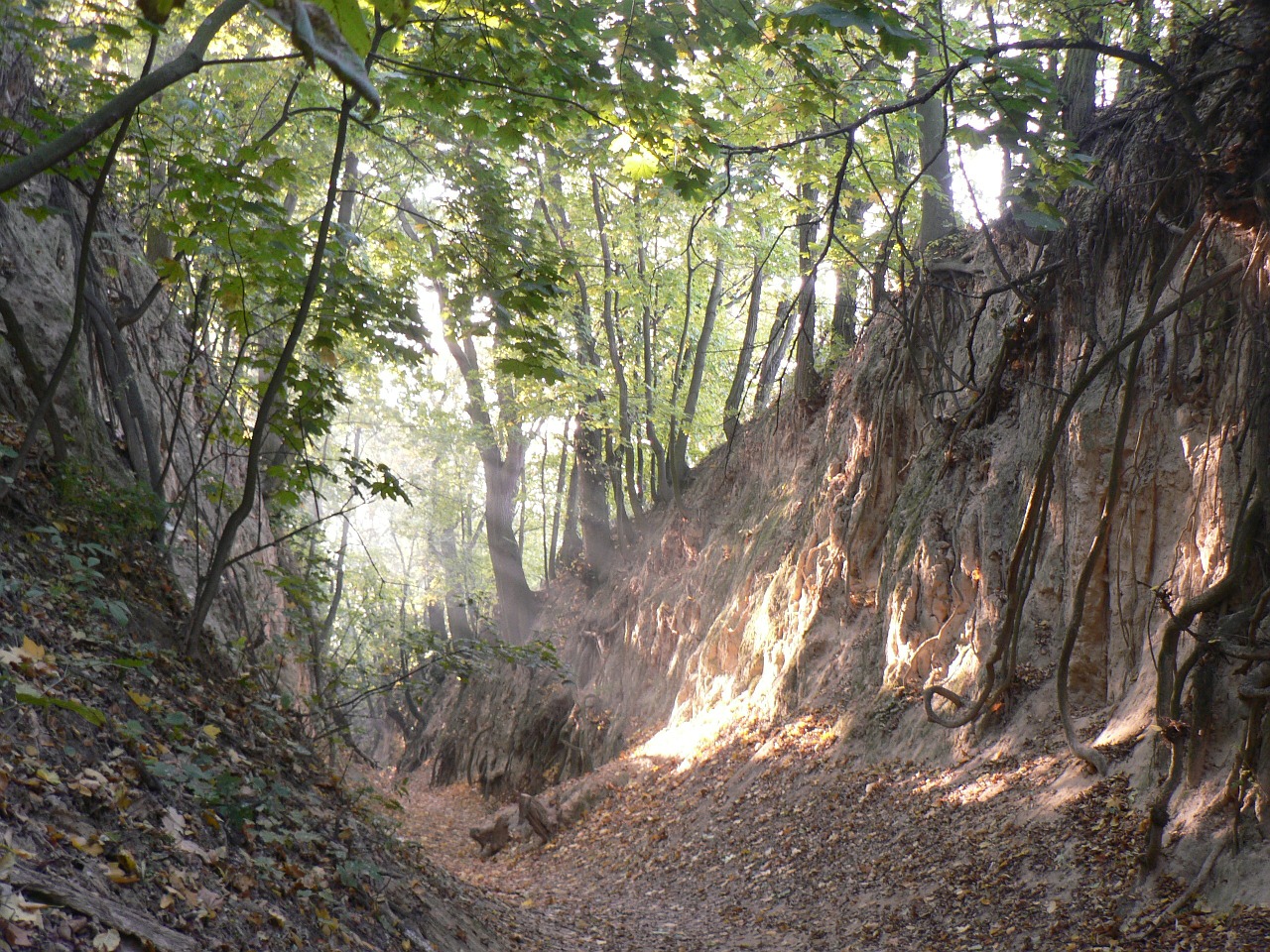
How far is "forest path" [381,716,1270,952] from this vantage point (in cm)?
493

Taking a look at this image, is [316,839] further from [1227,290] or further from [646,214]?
[646,214]

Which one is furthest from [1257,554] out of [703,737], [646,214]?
[646,214]

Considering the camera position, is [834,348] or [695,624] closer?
[834,348]

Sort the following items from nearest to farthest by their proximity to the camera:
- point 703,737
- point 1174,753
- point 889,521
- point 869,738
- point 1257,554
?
point 1257,554 < point 1174,753 < point 869,738 < point 889,521 < point 703,737

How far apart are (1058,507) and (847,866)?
133 inches

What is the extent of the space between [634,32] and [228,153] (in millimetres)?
3282

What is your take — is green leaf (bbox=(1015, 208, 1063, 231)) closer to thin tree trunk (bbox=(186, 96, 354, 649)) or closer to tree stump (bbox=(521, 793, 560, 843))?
thin tree trunk (bbox=(186, 96, 354, 649))

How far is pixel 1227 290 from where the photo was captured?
519 cm

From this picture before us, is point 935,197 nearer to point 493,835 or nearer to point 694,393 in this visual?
point 694,393

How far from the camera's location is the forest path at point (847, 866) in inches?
194

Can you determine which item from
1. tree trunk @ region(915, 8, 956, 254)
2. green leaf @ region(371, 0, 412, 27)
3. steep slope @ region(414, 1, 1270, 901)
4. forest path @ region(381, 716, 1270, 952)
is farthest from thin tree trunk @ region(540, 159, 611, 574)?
green leaf @ region(371, 0, 412, 27)

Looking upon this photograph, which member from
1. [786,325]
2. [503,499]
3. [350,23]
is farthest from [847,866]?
[503,499]

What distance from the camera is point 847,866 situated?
6895 millimetres

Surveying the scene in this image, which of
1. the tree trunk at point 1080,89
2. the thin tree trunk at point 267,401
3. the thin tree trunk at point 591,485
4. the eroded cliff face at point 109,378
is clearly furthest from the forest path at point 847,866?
the thin tree trunk at point 591,485
